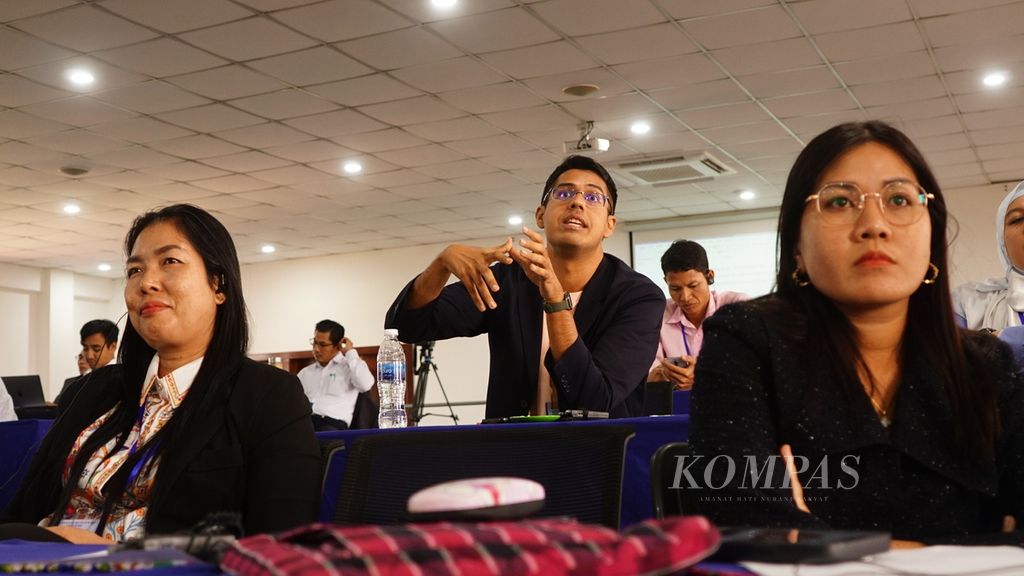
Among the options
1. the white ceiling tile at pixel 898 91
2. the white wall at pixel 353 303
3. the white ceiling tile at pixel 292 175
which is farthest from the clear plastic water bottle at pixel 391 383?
the white wall at pixel 353 303

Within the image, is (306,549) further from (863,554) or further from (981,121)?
(981,121)

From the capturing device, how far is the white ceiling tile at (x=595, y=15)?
→ 538 cm

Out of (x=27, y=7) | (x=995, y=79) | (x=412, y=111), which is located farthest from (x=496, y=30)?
(x=995, y=79)

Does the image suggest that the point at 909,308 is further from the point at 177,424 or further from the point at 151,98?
the point at 151,98

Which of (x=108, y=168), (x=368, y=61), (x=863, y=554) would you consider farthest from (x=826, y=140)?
(x=108, y=168)

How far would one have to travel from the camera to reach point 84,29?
5.47 m

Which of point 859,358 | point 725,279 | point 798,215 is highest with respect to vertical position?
point 725,279

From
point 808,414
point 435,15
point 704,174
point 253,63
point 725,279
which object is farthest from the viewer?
point 725,279

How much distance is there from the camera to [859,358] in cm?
131

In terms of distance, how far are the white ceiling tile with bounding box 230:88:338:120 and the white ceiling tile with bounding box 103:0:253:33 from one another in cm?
122

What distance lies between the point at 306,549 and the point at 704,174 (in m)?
9.10

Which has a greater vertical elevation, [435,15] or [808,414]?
[435,15]

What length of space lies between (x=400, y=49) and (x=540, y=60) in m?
0.90

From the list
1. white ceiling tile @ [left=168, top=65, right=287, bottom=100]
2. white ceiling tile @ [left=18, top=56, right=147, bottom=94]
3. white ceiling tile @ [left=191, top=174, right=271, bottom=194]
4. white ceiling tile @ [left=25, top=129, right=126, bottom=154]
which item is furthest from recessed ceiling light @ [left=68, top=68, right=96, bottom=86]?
white ceiling tile @ [left=191, top=174, right=271, bottom=194]
